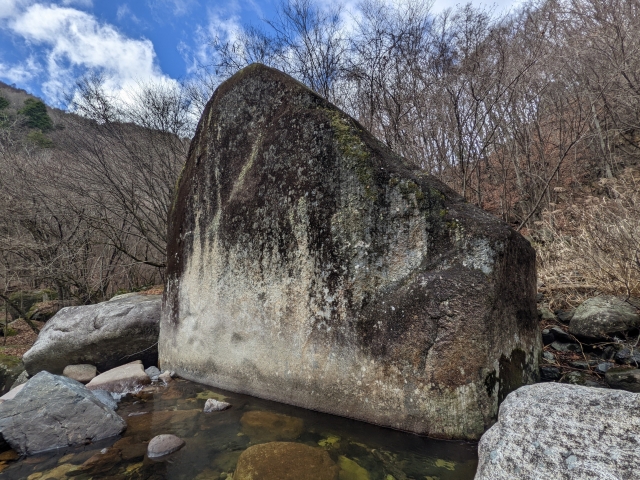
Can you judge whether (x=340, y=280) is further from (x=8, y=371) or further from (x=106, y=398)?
(x=8, y=371)

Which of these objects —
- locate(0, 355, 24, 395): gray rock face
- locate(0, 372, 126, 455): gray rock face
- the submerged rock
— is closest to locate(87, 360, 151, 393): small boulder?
locate(0, 372, 126, 455): gray rock face

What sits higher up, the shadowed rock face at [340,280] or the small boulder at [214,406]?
the shadowed rock face at [340,280]

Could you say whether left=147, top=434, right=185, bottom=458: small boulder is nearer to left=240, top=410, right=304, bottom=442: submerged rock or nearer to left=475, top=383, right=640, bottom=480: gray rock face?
left=240, top=410, right=304, bottom=442: submerged rock

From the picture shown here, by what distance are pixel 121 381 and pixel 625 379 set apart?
4638 mm

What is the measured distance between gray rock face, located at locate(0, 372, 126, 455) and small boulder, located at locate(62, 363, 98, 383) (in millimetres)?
1401

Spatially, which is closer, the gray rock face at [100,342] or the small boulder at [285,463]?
the small boulder at [285,463]

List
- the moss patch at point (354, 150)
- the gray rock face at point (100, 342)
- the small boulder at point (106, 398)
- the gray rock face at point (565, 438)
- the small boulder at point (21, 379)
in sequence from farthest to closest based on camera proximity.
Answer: the small boulder at point (21, 379) → the gray rock face at point (100, 342) → the small boulder at point (106, 398) → the moss patch at point (354, 150) → the gray rock face at point (565, 438)

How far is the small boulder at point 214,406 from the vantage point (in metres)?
3.13

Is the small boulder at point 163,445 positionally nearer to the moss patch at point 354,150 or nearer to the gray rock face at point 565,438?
the gray rock face at point 565,438

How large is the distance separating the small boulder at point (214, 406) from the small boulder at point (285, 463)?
34.0 inches

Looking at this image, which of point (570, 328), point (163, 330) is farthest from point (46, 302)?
point (570, 328)

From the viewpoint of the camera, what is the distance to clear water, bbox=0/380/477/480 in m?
2.16

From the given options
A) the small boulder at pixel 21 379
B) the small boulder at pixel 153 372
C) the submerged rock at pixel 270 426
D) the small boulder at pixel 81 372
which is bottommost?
the small boulder at pixel 21 379

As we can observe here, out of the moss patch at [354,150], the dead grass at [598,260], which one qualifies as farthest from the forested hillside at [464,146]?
the moss patch at [354,150]
